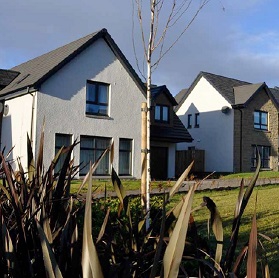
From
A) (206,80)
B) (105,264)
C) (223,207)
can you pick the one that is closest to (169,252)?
(105,264)

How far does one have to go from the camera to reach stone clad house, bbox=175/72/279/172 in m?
30.0

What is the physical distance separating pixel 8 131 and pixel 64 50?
4.84 meters

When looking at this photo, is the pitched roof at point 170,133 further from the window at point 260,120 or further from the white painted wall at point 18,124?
the window at point 260,120

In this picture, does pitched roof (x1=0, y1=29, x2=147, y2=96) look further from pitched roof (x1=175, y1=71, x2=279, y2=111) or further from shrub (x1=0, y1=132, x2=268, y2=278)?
shrub (x1=0, y1=132, x2=268, y2=278)

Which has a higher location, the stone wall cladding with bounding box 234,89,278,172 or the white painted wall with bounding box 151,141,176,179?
the stone wall cladding with bounding box 234,89,278,172

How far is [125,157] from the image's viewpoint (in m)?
21.4

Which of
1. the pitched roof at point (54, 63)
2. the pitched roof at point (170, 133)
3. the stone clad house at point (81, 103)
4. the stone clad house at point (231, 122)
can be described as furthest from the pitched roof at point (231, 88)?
the pitched roof at point (54, 63)

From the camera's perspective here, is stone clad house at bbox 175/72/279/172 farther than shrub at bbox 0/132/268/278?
Yes

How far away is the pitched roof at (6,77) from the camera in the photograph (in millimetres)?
22250

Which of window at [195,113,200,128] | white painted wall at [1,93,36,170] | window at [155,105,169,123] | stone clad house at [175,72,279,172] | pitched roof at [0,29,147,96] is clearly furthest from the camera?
window at [195,113,200,128]

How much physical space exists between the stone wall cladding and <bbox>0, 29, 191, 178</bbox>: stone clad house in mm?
10621

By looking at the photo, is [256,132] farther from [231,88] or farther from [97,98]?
[97,98]

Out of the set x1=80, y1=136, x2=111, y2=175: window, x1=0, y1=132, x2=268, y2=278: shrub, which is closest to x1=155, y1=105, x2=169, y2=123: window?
x1=80, y1=136, x2=111, y2=175: window

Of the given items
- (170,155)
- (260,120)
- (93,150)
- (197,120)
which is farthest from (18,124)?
(260,120)
